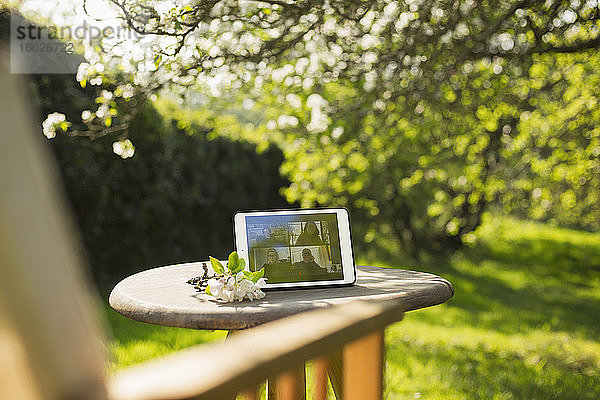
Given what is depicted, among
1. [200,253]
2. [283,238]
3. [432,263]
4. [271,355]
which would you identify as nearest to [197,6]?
[283,238]

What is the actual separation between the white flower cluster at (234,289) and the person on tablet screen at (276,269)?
19 cm

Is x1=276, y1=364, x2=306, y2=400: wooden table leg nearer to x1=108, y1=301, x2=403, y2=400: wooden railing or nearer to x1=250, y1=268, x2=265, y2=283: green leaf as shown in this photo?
x1=250, y1=268, x2=265, y2=283: green leaf

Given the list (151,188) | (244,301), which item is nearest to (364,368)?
(244,301)

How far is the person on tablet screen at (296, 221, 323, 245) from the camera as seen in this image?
223 cm

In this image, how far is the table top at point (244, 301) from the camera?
68.1 inches

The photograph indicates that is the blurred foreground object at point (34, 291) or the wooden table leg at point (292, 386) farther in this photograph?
the wooden table leg at point (292, 386)

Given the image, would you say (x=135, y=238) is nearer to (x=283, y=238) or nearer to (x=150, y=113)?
(x=150, y=113)

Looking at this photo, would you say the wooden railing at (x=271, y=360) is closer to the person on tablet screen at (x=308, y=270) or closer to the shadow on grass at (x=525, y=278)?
the person on tablet screen at (x=308, y=270)

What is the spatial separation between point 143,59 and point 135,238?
12.4 ft

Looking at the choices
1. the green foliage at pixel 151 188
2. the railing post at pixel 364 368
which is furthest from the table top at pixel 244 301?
the green foliage at pixel 151 188

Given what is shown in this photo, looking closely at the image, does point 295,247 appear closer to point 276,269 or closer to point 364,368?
point 276,269

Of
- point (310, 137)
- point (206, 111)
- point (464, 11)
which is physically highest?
point (464, 11)

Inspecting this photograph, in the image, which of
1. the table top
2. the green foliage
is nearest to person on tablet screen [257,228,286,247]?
the table top

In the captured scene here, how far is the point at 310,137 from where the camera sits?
5238mm
